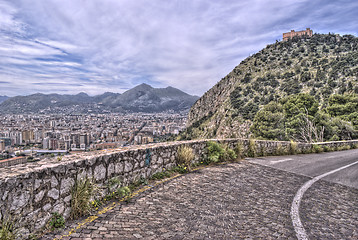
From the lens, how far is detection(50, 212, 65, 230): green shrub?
315cm

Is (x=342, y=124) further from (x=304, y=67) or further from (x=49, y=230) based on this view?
(x=304, y=67)

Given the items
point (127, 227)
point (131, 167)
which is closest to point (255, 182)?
point (131, 167)

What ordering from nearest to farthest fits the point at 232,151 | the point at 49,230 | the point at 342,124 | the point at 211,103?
1. the point at 49,230
2. the point at 232,151
3. the point at 342,124
4. the point at 211,103

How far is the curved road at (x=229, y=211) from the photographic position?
328 centimetres

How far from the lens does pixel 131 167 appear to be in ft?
16.6

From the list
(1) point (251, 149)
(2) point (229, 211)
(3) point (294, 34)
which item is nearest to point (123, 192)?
(2) point (229, 211)

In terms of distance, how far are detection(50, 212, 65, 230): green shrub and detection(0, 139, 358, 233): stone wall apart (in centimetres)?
6

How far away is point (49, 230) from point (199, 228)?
7.44 feet

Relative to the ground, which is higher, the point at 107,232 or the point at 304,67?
the point at 304,67

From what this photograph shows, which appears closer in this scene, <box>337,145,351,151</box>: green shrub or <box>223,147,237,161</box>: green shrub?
<box>223,147,237,161</box>: green shrub

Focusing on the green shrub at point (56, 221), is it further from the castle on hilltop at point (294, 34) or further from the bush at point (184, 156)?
the castle on hilltop at point (294, 34)

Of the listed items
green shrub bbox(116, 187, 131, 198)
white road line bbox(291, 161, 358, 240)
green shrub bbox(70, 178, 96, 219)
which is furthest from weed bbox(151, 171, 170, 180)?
white road line bbox(291, 161, 358, 240)

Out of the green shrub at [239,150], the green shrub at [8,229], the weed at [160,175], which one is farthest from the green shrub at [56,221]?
the green shrub at [239,150]

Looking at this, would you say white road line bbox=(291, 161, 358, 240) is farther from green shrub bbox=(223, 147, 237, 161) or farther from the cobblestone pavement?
green shrub bbox=(223, 147, 237, 161)
